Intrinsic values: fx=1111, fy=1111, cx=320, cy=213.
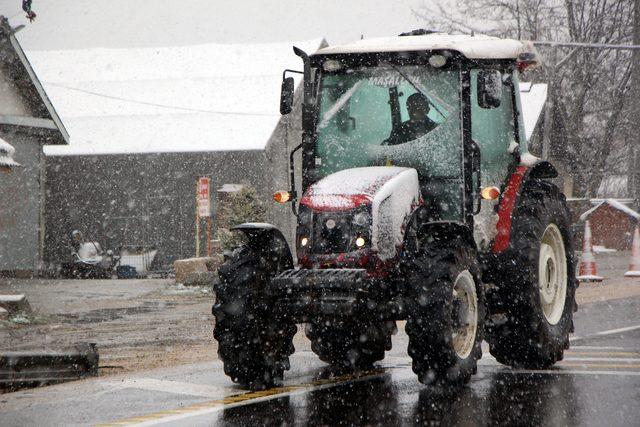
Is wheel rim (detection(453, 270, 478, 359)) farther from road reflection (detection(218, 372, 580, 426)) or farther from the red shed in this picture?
the red shed

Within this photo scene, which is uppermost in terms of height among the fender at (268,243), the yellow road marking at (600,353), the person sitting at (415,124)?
the person sitting at (415,124)

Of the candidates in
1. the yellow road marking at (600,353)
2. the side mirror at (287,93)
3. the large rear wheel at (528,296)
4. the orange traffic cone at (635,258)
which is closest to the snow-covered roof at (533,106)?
the orange traffic cone at (635,258)

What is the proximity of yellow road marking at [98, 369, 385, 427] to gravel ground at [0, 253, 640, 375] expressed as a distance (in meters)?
2.38

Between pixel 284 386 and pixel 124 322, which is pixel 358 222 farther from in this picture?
pixel 124 322

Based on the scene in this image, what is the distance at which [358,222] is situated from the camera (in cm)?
856

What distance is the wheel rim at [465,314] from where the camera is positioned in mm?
8602

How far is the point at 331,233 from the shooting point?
8.67 meters

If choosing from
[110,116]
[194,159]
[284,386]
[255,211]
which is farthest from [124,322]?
[110,116]

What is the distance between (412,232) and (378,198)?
506mm

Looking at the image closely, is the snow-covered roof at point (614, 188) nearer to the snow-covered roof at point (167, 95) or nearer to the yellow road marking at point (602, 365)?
the snow-covered roof at point (167, 95)

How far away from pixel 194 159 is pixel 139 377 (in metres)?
23.6

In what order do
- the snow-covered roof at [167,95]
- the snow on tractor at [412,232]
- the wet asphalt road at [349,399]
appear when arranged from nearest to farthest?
1. the wet asphalt road at [349,399]
2. the snow on tractor at [412,232]
3. the snow-covered roof at [167,95]

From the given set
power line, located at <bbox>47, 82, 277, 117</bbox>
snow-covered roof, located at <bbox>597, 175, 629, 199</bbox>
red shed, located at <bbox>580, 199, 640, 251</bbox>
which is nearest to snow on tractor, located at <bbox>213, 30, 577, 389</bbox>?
power line, located at <bbox>47, 82, 277, 117</bbox>

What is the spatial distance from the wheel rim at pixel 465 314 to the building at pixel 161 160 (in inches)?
918
